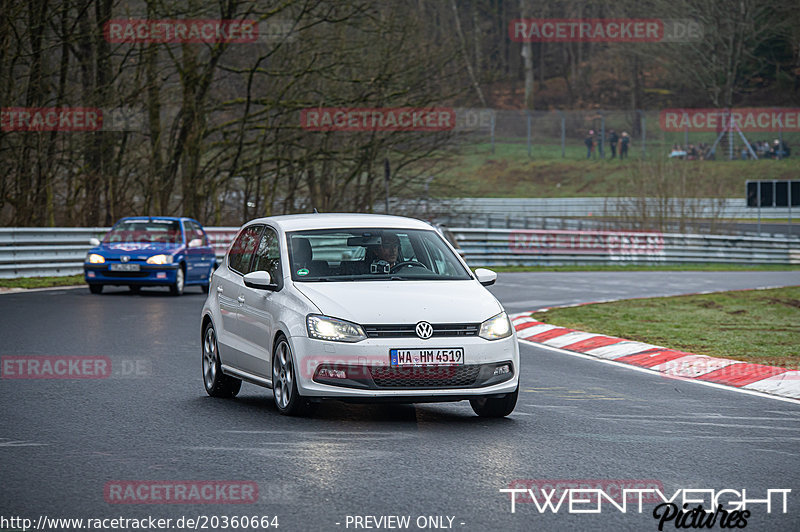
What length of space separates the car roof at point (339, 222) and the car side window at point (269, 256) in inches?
4.5

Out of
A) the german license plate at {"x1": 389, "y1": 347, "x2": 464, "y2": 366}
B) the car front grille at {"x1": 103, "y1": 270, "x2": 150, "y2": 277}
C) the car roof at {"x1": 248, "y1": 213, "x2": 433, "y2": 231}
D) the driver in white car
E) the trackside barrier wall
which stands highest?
the car roof at {"x1": 248, "y1": 213, "x2": 433, "y2": 231}

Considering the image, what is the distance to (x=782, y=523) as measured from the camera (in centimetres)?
627

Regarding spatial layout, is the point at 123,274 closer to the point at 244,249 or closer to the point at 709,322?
the point at 709,322

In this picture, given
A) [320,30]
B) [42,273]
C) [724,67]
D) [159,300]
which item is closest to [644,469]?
[159,300]

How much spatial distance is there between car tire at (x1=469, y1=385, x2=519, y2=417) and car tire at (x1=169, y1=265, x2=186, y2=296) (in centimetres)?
1538

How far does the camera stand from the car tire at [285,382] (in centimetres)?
937

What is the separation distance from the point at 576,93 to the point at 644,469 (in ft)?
293

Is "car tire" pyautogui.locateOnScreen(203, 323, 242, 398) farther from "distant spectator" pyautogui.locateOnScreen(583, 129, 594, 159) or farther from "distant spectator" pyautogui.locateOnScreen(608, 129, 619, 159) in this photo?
"distant spectator" pyautogui.locateOnScreen(583, 129, 594, 159)

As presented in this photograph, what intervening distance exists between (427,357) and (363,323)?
1.67 ft

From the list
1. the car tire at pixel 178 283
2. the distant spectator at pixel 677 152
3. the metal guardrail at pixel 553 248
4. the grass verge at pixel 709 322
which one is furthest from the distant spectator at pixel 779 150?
the car tire at pixel 178 283

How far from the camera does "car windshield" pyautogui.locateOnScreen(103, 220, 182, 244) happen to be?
25048mm

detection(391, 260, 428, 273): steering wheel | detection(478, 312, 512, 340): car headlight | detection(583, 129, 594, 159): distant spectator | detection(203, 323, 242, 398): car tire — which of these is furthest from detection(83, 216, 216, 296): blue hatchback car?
detection(583, 129, 594, 159): distant spectator

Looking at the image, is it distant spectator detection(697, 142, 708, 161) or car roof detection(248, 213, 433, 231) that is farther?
distant spectator detection(697, 142, 708, 161)

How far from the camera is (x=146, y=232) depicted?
Result: 25.4 meters
